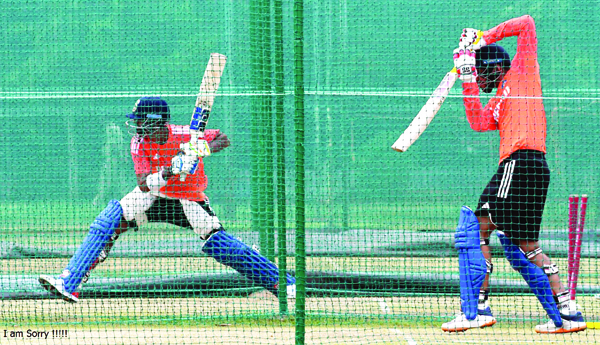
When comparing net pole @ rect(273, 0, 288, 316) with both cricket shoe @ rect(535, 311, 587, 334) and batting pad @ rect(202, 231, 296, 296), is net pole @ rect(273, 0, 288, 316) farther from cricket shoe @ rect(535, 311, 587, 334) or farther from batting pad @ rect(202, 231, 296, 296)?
cricket shoe @ rect(535, 311, 587, 334)

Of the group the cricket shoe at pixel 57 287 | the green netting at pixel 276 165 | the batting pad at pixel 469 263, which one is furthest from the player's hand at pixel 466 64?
the cricket shoe at pixel 57 287

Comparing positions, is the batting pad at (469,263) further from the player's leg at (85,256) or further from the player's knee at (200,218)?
the player's leg at (85,256)

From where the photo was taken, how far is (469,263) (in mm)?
6055

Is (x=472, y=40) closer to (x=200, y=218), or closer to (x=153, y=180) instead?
(x=200, y=218)

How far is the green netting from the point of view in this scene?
256 inches

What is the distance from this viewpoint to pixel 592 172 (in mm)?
9125

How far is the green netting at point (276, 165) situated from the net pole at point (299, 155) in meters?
0.54

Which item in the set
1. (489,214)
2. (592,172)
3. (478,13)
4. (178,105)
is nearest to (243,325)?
(489,214)

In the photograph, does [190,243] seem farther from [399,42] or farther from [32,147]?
[399,42]

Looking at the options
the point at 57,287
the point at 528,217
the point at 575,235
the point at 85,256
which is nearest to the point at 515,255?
the point at 528,217

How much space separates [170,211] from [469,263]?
2.27 m

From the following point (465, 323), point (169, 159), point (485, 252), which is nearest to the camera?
point (465, 323)

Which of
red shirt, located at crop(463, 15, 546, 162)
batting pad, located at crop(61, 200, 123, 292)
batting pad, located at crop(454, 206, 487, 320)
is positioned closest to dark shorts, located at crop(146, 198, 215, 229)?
batting pad, located at crop(61, 200, 123, 292)

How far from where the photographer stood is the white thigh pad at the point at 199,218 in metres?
6.71
